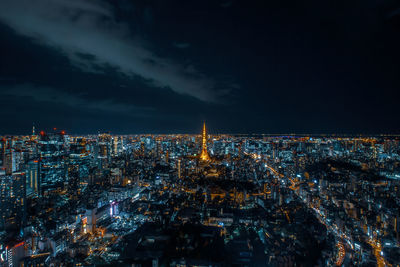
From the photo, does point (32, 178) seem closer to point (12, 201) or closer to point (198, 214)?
point (12, 201)

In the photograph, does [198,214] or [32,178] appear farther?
[32,178]

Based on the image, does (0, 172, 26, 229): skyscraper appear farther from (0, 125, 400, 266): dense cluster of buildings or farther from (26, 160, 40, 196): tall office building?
(26, 160, 40, 196): tall office building

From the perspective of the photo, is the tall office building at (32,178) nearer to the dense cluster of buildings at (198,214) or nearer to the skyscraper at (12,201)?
the dense cluster of buildings at (198,214)

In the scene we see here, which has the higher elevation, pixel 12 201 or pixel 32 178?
pixel 32 178

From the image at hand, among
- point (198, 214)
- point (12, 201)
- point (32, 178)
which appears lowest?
point (198, 214)

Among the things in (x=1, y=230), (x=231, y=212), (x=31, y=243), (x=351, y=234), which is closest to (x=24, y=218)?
(x=1, y=230)

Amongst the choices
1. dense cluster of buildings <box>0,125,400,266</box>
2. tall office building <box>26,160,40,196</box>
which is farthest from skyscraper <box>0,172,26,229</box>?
tall office building <box>26,160,40,196</box>

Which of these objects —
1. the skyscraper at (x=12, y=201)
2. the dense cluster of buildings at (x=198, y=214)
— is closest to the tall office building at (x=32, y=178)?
the dense cluster of buildings at (x=198, y=214)

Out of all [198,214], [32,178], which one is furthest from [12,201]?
[198,214]

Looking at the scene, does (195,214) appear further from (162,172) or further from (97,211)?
(162,172)
